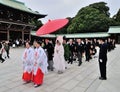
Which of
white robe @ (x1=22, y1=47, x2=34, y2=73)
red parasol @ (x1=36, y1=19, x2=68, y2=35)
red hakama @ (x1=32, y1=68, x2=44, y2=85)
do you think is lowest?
red hakama @ (x1=32, y1=68, x2=44, y2=85)

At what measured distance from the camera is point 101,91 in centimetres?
574

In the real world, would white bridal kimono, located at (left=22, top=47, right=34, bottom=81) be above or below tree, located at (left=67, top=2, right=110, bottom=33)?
below

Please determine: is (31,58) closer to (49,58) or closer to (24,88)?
(24,88)

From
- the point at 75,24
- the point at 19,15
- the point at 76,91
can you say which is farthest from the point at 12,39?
the point at 76,91

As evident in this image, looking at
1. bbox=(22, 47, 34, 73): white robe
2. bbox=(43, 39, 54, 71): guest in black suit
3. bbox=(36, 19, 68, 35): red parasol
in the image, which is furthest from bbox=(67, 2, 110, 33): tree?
bbox=(22, 47, 34, 73): white robe

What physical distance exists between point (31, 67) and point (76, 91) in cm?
194

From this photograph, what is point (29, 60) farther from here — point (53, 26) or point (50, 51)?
point (50, 51)

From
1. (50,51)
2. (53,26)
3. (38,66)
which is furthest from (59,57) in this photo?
(38,66)

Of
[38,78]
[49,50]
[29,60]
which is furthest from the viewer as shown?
[49,50]

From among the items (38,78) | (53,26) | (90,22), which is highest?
(90,22)

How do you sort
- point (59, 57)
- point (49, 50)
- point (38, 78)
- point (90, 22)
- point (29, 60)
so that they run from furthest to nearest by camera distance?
point (90, 22) → point (49, 50) → point (59, 57) → point (29, 60) → point (38, 78)

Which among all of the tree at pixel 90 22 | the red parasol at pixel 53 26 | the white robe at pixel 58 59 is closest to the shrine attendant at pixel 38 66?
the red parasol at pixel 53 26

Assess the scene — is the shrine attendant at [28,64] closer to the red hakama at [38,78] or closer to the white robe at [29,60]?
the white robe at [29,60]

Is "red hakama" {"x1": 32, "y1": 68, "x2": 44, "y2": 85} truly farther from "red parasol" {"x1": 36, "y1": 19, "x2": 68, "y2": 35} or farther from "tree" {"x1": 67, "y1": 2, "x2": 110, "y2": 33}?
"tree" {"x1": 67, "y1": 2, "x2": 110, "y2": 33}
